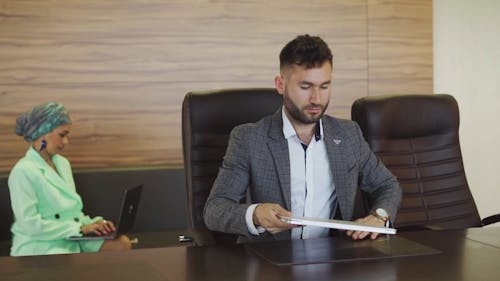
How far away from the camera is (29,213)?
3260 mm

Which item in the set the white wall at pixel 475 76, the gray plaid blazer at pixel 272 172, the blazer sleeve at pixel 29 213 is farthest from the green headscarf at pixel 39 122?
the white wall at pixel 475 76

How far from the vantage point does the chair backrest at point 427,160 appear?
3.05 meters

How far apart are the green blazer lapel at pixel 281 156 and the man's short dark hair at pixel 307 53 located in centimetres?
26

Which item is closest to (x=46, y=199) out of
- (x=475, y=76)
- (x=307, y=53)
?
(x=307, y=53)

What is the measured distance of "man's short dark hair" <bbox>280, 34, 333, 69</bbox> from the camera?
2293mm

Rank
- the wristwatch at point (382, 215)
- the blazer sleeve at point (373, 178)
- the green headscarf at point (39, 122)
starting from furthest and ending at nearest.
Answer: the green headscarf at point (39, 122) < the blazer sleeve at point (373, 178) < the wristwatch at point (382, 215)

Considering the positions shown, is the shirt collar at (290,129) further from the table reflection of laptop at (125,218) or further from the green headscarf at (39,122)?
the green headscarf at (39,122)

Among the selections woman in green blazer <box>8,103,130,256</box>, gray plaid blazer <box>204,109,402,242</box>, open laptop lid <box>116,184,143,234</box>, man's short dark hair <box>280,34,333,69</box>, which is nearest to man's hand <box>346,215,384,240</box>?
gray plaid blazer <box>204,109,402,242</box>

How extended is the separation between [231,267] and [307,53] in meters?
0.87

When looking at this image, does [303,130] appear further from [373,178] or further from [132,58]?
[132,58]

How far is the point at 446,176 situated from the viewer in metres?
3.13

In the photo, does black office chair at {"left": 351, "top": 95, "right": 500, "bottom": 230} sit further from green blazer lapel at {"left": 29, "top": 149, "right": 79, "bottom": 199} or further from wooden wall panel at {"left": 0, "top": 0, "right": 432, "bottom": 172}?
green blazer lapel at {"left": 29, "top": 149, "right": 79, "bottom": 199}

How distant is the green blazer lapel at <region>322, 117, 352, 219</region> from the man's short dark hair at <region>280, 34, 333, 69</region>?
293 millimetres

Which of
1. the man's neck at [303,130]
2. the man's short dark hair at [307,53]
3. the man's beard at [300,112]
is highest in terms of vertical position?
the man's short dark hair at [307,53]
